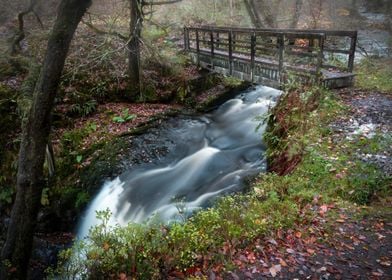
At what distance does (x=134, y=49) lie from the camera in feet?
38.5

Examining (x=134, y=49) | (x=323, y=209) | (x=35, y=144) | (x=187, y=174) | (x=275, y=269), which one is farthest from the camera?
(x=134, y=49)

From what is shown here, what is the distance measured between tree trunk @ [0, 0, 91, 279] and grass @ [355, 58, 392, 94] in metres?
8.67

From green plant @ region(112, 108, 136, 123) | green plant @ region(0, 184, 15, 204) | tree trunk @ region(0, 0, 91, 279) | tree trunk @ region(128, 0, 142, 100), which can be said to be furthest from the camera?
green plant @ region(112, 108, 136, 123)

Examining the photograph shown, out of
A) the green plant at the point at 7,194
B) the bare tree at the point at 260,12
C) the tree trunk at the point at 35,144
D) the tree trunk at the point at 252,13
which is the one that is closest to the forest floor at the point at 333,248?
the tree trunk at the point at 35,144

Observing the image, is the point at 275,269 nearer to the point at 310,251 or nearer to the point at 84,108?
the point at 310,251

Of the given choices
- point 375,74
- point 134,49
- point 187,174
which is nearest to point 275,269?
point 187,174

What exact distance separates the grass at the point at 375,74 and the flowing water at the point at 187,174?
359cm

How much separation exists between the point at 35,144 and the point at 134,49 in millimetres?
7390

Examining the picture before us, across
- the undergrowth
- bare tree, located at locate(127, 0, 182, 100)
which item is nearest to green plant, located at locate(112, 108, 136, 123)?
bare tree, located at locate(127, 0, 182, 100)

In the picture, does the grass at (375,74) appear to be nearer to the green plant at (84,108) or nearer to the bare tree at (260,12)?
the bare tree at (260,12)

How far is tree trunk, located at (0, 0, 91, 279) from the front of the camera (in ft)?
15.8

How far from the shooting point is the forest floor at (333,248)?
4.40 metres

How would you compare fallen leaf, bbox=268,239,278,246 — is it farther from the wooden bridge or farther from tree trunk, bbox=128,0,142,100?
tree trunk, bbox=128,0,142,100

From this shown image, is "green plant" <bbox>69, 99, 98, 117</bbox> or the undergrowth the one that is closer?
the undergrowth
